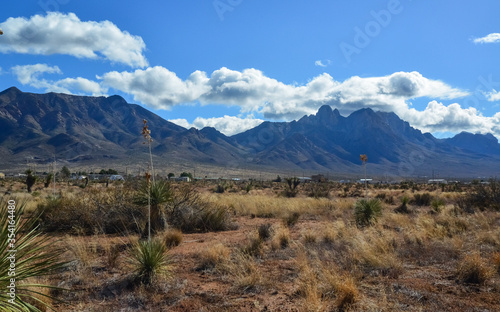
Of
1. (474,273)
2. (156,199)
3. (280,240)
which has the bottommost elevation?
(280,240)

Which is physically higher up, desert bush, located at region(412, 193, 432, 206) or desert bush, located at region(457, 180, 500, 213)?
desert bush, located at region(457, 180, 500, 213)

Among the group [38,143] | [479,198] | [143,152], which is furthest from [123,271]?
[38,143]

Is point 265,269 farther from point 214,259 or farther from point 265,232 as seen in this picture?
point 265,232

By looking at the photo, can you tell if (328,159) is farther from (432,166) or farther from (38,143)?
(38,143)

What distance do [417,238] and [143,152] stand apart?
133 m

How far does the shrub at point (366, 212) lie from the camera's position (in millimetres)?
13016

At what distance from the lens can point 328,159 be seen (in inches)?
7726

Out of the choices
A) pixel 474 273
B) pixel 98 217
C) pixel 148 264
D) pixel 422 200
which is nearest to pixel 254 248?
pixel 148 264

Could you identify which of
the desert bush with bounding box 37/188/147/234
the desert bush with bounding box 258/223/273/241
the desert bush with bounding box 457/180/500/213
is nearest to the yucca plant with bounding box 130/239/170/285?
the desert bush with bounding box 258/223/273/241

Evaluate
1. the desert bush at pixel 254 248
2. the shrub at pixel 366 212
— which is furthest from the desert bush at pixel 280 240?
the shrub at pixel 366 212

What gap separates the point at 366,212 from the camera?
43.5 ft

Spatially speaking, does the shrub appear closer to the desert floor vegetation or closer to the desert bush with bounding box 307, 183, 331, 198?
the desert floor vegetation

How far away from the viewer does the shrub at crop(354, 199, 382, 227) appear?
13.0m

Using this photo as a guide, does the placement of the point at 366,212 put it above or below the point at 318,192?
above
